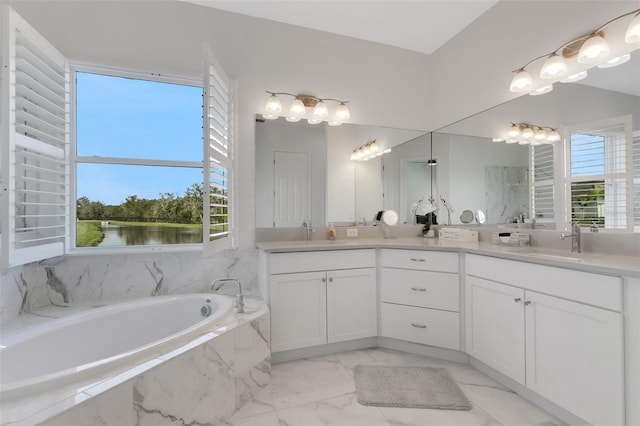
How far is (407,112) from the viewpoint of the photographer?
3.17m

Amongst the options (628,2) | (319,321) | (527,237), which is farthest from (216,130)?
(628,2)

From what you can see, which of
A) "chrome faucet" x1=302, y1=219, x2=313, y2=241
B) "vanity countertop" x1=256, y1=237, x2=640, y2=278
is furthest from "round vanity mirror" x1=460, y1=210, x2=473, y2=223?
"chrome faucet" x1=302, y1=219, x2=313, y2=241

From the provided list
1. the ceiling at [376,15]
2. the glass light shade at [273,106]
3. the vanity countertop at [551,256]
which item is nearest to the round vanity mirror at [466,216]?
the vanity countertop at [551,256]

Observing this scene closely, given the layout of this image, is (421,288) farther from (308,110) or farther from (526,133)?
(308,110)

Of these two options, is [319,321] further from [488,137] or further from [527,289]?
[488,137]

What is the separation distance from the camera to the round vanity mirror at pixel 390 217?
10.1 feet

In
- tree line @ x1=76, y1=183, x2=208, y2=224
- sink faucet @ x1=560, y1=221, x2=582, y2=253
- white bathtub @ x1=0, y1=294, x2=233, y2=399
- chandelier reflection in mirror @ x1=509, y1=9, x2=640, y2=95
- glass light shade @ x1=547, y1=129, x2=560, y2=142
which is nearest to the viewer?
white bathtub @ x1=0, y1=294, x2=233, y2=399

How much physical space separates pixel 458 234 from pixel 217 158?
220 centimetres

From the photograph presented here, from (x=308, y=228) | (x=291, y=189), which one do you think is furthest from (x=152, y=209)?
(x=308, y=228)

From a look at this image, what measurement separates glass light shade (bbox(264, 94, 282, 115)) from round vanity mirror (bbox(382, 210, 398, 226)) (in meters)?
1.46

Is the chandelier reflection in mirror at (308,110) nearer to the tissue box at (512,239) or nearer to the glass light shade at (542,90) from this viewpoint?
the glass light shade at (542,90)

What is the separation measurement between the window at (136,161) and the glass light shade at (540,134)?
2651 millimetres

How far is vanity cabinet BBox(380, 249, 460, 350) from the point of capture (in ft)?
7.37

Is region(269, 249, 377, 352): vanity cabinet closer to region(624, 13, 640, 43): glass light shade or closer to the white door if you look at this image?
the white door
